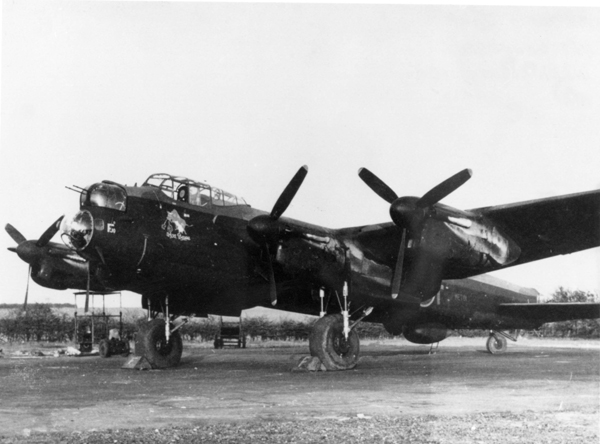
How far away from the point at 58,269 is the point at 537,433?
52.2 ft

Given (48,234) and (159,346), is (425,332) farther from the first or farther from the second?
(48,234)

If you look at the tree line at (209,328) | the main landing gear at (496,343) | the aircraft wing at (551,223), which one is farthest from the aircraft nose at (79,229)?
the tree line at (209,328)

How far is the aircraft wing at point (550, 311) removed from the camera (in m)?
21.5

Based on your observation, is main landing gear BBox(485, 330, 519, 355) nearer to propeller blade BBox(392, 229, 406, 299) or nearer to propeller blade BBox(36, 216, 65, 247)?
propeller blade BBox(392, 229, 406, 299)

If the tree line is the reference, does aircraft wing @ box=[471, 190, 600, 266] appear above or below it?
above

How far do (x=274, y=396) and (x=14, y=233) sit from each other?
1340 cm

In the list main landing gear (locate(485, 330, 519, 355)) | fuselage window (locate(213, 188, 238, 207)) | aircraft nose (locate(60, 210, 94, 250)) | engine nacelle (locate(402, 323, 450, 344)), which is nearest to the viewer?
aircraft nose (locate(60, 210, 94, 250))

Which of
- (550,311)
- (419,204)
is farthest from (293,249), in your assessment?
(550,311)

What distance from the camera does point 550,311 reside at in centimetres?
2173

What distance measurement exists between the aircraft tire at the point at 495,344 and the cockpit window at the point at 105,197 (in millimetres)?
16533

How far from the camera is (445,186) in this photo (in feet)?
41.3

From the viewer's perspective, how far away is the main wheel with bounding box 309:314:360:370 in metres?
14.1

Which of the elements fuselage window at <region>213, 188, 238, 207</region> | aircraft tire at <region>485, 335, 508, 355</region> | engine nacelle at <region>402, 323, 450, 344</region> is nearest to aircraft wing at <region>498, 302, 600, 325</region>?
aircraft tire at <region>485, 335, 508, 355</region>

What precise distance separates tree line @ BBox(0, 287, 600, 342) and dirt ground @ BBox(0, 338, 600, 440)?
23.9 m
